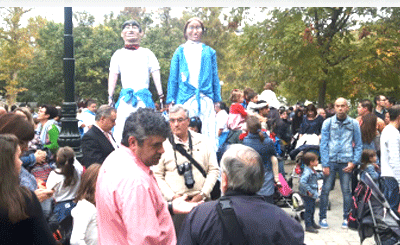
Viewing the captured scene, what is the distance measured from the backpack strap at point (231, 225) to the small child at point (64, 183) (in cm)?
279

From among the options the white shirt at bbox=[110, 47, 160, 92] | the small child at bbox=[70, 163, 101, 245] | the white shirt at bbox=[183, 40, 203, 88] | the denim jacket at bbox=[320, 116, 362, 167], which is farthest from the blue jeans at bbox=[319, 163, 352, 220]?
the small child at bbox=[70, 163, 101, 245]

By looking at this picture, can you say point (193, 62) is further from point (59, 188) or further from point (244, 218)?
point (244, 218)

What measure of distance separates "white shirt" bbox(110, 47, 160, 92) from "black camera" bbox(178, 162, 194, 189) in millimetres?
3121

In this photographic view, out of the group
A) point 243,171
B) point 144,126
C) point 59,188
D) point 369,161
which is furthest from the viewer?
point 369,161

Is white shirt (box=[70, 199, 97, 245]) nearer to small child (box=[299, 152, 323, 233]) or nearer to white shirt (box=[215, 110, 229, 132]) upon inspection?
small child (box=[299, 152, 323, 233])

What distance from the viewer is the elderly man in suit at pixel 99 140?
557 centimetres

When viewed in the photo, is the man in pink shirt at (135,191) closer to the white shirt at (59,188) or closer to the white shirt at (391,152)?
the white shirt at (59,188)

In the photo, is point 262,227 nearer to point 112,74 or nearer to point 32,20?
point 112,74

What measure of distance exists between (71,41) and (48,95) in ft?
87.0

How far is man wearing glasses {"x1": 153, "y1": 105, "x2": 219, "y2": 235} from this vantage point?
4844 millimetres

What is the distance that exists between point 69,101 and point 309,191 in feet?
12.6

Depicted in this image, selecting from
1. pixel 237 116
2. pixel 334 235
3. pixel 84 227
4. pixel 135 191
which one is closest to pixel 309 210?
pixel 334 235

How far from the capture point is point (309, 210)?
313 inches

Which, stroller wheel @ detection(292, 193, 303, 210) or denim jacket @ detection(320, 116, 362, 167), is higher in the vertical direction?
denim jacket @ detection(320, 116, 362, 167)
